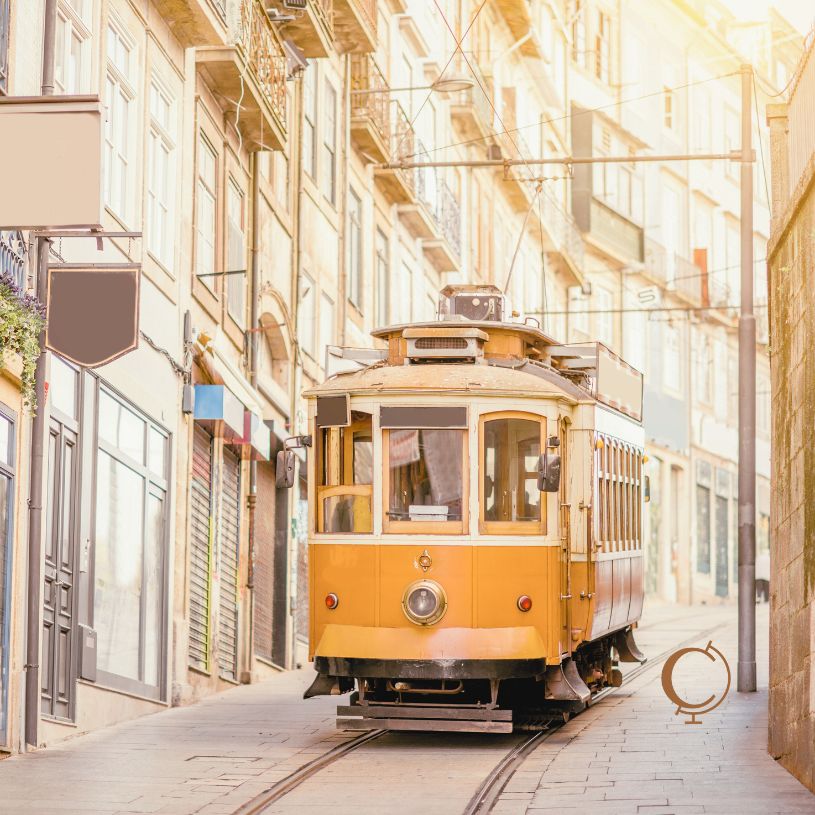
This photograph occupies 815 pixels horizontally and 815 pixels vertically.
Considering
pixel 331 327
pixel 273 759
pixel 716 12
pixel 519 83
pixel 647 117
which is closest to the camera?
pixel 273 759

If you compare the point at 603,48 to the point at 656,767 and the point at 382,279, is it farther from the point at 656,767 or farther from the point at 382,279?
the point at 656,767

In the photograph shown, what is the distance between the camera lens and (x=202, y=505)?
20.8 meters

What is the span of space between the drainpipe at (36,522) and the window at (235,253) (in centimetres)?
777

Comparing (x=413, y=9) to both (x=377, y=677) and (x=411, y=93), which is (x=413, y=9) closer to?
(x=411, y=93)

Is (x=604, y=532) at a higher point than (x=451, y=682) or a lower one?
higher

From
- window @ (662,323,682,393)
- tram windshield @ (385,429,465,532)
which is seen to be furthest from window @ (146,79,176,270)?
window @ (662,323,682,393)

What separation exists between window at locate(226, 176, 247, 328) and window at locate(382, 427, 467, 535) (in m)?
Result: 7.37

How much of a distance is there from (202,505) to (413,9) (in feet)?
→ 51.4

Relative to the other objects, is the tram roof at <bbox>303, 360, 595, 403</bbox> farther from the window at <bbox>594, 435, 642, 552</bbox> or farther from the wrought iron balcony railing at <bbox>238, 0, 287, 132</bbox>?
the wrought iron balcony railing at <bbox>238, 0, 287, 132</bbox>

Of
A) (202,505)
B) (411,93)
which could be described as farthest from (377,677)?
(411,93)

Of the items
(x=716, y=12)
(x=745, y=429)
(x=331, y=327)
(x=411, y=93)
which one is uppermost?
(x=716, y=12)

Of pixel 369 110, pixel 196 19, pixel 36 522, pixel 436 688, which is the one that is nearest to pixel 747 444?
pixel 436 688

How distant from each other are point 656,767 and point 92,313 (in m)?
5.20

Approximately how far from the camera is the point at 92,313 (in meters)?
13.3
